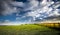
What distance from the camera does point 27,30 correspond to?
3.04m

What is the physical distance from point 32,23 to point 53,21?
501 millimetres

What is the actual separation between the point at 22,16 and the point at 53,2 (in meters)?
0.81

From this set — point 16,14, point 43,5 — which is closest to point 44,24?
point 43,5

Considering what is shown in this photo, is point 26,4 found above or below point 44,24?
above

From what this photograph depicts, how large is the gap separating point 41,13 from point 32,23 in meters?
0.32

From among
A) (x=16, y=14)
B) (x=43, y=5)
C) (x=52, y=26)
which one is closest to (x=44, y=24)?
(x=52, y=26)

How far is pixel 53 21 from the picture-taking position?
312 cm

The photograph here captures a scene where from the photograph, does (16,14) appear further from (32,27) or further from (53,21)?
(53,21)

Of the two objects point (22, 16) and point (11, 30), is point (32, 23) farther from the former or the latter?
point (11, 30)

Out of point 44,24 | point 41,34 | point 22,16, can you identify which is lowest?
point 41,34

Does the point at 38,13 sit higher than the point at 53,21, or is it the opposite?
the point at 38,13

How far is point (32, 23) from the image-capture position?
3076 mm

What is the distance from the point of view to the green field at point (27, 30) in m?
3.01

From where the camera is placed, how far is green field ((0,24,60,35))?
3.01m
